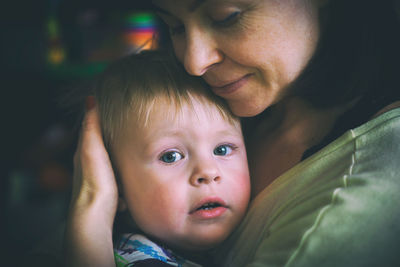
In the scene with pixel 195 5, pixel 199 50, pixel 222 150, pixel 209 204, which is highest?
pixel 195 5

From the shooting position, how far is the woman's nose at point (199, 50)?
3.03ft

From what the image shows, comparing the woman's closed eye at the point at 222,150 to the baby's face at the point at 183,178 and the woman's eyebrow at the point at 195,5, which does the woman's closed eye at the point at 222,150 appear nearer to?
the baby's face at the point at 183,178

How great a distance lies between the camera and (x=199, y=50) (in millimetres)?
926

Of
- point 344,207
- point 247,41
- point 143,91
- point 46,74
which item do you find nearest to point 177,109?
point 143,91

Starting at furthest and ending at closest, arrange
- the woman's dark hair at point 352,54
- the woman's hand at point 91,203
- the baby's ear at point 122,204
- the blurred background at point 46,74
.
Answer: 1. the blurred background at point 46,74
2. the baby's ear at point 122,204
3. the woman's dark hair at point 352,54
4. the woman's hand at point 91,203

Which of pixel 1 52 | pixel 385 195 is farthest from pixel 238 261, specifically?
pixel 1 52

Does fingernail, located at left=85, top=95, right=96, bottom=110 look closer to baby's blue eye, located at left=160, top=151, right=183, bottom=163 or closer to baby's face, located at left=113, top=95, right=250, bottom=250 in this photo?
baby's face, located at left=113, top=95, right=250, bottom=250

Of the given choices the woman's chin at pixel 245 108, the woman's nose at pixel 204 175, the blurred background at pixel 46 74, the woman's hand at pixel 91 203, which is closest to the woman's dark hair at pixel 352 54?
the woman's chin at pixel 245 108

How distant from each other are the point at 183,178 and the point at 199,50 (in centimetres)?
35

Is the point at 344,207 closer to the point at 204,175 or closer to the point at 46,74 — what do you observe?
the point at 204,175

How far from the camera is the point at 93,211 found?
933 mm

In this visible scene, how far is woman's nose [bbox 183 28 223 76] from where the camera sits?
3.03 feet

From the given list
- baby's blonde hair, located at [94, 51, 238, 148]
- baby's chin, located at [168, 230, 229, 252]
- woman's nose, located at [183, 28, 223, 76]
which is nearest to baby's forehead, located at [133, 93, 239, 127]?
baby's blonde hair, located at [94, 51, 238, 148]

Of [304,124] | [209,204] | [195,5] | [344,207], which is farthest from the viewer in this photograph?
[304,124]
